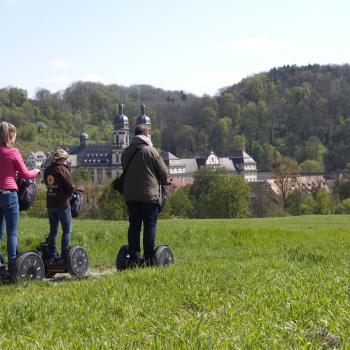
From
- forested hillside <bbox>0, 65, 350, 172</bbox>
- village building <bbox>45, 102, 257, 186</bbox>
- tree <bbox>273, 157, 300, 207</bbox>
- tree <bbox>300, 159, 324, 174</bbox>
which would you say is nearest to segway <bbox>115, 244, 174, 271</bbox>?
tree <bbox>273, 157, 300, 207</bbox>

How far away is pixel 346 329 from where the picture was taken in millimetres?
4160

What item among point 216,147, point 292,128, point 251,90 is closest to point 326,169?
point 292,128

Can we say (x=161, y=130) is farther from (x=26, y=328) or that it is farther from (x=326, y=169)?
(x=26, y=328)

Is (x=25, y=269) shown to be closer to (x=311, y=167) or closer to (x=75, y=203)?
(x=75, y=203)

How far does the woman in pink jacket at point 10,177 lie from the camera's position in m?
7.88

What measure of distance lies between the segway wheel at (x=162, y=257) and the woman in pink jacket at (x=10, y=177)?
79.0 inches

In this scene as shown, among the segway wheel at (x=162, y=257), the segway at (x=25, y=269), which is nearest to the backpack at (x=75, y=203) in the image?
the segway at (x=25, y=269)

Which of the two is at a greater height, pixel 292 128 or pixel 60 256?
pixel 292 128

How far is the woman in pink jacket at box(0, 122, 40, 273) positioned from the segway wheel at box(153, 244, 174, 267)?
6.59 feet

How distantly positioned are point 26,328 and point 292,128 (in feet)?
534

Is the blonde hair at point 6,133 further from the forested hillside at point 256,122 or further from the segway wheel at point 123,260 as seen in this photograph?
the forested hillside at point 256,122

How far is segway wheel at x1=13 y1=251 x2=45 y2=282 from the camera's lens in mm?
7539

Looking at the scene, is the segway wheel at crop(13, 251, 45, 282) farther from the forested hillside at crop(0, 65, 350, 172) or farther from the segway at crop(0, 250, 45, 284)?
the forested hillside at crop(0, 65, 350, 172)

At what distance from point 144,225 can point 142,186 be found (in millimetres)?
583
